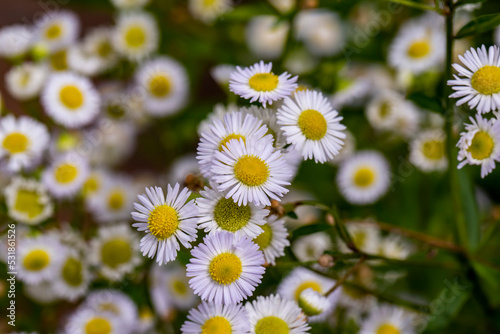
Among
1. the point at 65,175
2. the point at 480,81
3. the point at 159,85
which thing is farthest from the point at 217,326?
the point at 159,85

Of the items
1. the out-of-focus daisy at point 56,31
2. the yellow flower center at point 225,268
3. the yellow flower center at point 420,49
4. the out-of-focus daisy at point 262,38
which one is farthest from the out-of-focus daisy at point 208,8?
the yellow flower center at point 225,268

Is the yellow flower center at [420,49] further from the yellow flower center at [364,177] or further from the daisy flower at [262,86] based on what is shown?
the daisy flower at [262,86]

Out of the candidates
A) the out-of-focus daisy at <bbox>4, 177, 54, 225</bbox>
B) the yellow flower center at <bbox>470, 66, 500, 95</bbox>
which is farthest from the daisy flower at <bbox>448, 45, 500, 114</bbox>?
the out-of-focus daisy at <bbox>4, 177, 54, 225</bbox>

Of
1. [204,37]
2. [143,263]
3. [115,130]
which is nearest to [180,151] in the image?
[115,130]

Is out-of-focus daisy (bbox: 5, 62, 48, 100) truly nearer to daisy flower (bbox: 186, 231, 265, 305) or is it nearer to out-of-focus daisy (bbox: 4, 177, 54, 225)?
out-of-focus daisy (bbox: 4, 177, 54, 225)

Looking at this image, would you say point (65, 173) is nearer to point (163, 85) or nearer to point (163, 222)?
point (163, 85)

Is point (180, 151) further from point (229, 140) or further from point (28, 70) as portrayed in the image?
point (229, 140)
